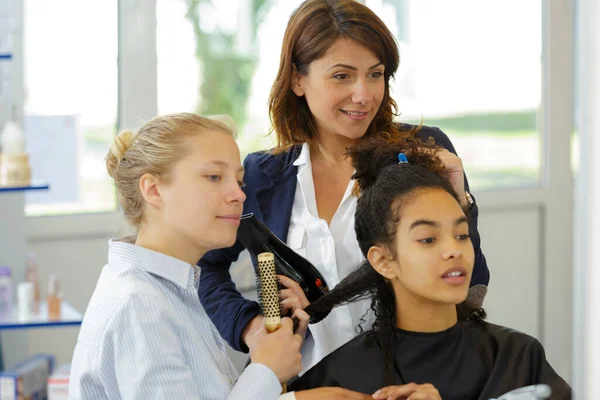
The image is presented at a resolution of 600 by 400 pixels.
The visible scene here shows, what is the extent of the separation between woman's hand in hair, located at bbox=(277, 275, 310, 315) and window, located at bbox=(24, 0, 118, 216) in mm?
1842

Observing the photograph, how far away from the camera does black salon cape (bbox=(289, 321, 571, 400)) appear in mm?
1309

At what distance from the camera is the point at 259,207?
1631mm

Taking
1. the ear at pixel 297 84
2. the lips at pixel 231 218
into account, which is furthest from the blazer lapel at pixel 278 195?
the lips at pixel 231 218

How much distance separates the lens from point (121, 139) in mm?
1285

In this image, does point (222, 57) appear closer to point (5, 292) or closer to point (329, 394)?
point (5, 292)

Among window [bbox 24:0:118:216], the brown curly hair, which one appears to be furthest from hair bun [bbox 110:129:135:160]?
window [bbox 24:0:118:216]

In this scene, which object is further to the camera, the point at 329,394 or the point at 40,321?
the point at 40,321

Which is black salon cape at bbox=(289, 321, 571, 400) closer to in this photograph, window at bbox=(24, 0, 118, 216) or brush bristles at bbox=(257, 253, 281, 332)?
brush bristles at bbox=(257, 253, 281, 332)

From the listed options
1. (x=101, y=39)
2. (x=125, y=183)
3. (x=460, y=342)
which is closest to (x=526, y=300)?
(x=101, y=39)

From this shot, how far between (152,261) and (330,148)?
613 mm

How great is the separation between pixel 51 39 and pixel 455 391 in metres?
2.32

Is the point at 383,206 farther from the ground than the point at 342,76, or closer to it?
closer to it

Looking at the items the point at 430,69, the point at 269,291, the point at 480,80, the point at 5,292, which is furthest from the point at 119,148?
the point at 480,80

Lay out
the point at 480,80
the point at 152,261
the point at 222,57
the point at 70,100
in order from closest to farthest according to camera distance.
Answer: the point at 152,261
the point at 70,100
the point at 222,57
the point at 480,80
